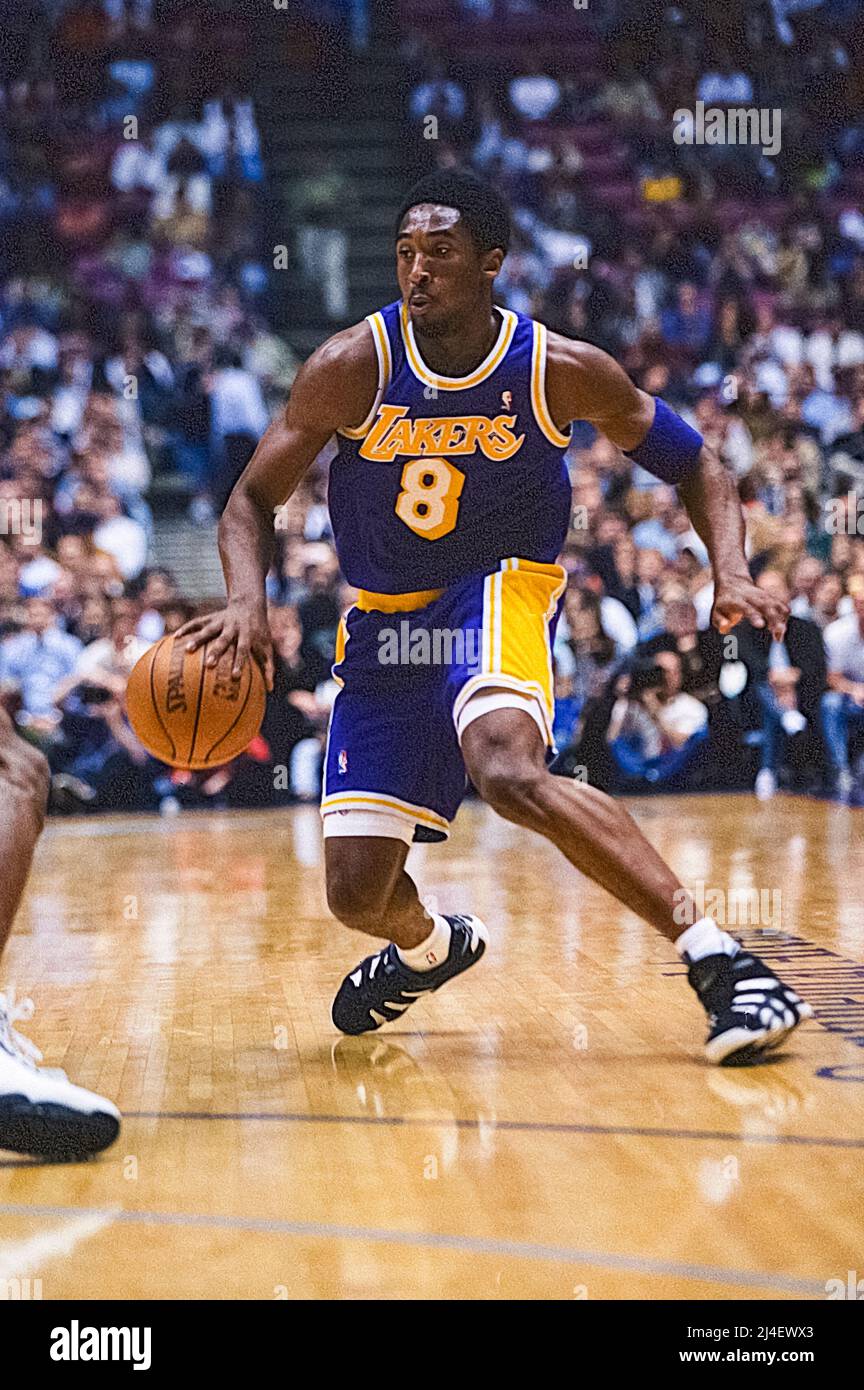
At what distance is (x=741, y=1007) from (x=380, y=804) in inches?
35.7

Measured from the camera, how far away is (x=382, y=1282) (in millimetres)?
2260

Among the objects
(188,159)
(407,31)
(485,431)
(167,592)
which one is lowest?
(167,592)

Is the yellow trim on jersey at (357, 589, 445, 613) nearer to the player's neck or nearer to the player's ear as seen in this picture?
the player's neck

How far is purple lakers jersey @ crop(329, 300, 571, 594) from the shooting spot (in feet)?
12.4

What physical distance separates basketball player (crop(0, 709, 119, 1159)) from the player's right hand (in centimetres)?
53

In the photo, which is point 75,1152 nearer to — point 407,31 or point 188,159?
point 188,159

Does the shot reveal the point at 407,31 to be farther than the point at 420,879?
Yes

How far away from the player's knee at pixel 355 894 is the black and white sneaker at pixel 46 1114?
3.23 feet

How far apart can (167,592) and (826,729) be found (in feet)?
12.1

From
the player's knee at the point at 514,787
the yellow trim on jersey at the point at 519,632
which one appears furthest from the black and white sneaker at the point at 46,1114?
the yellow trim on jersey at the point at 519,632

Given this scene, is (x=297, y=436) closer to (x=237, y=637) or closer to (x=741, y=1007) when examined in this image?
(x=237, y=637)
